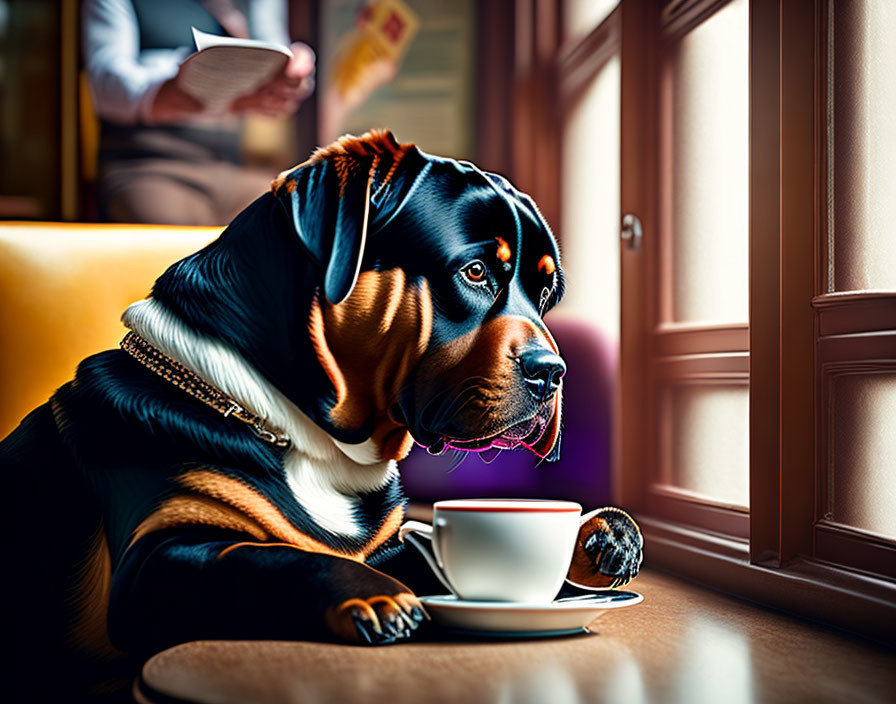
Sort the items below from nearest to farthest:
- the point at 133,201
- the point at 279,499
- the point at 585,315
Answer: the point at 279,499 → the point at 585,315 → the point at 133,201

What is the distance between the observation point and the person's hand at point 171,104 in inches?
106

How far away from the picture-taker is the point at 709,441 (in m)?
1.57

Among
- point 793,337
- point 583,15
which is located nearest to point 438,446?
point 793,337

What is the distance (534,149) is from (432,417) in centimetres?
152

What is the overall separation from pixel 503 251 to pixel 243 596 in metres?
0.48

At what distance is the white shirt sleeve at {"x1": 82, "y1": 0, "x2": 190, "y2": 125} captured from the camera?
8.82ft

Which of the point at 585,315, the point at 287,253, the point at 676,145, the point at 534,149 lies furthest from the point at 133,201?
A: the point at 287,253

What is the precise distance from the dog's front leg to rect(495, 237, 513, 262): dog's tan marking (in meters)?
0.41

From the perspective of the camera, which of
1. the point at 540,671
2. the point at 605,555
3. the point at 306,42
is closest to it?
the point at 540,671

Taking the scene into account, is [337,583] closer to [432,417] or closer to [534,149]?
[432,417]

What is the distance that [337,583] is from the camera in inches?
29.2

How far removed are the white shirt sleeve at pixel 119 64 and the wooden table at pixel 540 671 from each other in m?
2.28

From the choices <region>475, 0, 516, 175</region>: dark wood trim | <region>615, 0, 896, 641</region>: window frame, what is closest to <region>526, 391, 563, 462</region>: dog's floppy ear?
<region>615, 0, 896, 641</region>: window frame

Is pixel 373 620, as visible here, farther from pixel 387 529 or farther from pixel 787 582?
pixel 787 582
